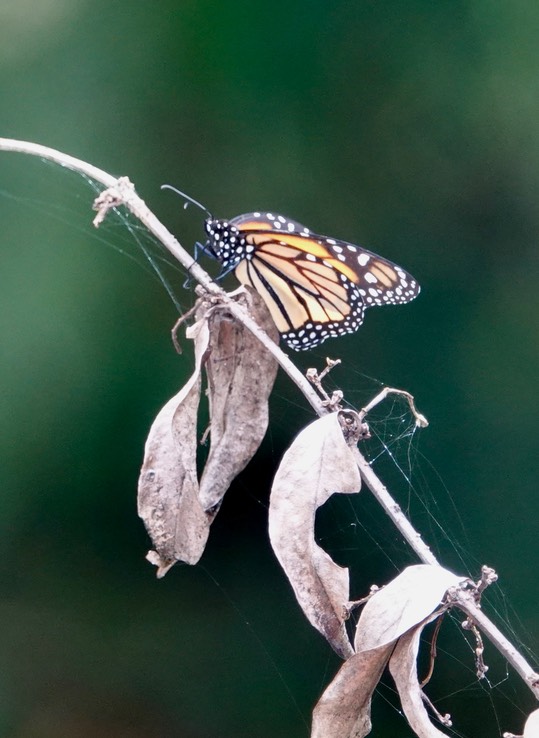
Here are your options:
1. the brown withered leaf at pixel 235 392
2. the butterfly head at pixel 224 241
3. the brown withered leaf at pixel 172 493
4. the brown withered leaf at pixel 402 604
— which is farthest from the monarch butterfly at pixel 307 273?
the brown withered leaf at pixel 402 604

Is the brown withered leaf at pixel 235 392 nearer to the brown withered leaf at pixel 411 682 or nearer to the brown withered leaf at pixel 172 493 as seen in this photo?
the brown withered leaf at pixel 172 493

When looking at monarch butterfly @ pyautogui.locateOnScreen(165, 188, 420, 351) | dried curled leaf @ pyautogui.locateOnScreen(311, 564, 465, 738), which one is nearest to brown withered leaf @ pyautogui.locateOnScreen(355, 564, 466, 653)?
dried curled leaf @ pyautogui.locateOnScreen(311, 564, 465, 738)

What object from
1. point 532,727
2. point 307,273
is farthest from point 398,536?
point 532,727

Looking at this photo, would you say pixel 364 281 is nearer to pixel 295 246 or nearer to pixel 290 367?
pixel 295 246

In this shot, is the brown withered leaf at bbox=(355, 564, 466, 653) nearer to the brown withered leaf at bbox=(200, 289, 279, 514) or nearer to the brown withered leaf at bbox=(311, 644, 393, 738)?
the brown withered leaf at bbox=(311, 644, 393, 738)

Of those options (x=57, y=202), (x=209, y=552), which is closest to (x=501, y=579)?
(x=209, y=552)

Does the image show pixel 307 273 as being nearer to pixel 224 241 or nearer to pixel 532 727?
pixel 224 241
